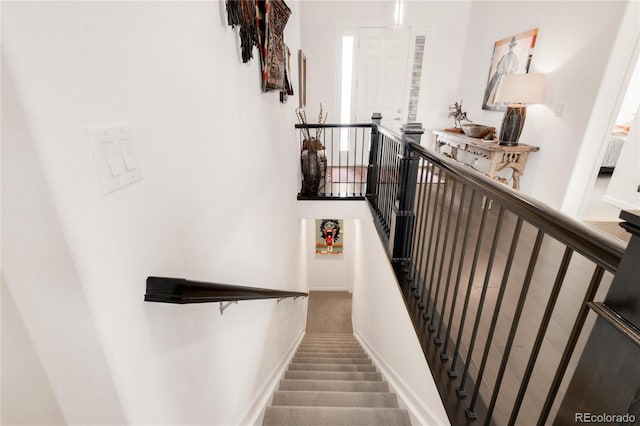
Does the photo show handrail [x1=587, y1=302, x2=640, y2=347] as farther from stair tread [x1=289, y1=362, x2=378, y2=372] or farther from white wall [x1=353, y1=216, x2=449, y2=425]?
stair tread [x1=289, y1=362, x2=378, y2=372]

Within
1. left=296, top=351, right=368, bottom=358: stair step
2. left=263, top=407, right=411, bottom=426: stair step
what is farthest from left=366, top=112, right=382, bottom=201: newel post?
left=263, top=407, right=411, bottom=426: stair step

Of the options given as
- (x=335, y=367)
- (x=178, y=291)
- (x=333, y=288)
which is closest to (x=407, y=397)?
(x=335, y=367)

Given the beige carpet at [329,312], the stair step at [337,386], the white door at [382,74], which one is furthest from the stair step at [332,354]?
the white door at [382,74]

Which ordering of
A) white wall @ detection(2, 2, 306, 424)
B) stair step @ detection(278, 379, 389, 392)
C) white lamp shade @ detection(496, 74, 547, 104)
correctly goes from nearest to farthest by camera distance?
1. white wall @ detection(2, 2, 306, 424)
2. stair step @ detection(278, 379, 389, 392)
3. white lamp shade @ detection(496, 74, 547, 104)

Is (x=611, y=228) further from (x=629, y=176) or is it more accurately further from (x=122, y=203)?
(x=122, y=203)

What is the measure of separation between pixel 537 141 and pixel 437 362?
3090 mm

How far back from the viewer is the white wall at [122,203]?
47 centimetres

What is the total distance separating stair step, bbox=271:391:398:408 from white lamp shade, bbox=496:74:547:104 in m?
3.14

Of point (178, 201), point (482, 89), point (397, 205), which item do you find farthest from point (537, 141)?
point (178, 201)

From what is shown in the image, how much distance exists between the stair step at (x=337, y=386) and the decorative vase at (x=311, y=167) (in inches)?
90.8

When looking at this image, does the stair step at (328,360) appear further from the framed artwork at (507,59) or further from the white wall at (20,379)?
the framed artwork at (507,59)

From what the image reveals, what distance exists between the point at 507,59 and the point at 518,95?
1.14 meters

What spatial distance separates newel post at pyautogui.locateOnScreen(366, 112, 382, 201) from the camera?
10.7ft

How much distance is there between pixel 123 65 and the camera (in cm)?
64
